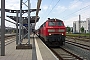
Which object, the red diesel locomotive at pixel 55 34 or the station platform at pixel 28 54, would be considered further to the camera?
the red diesel locomotive at pixel 55 34

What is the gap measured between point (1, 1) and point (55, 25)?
10537 millimetres

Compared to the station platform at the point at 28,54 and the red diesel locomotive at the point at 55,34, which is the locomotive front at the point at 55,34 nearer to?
the red diesel locomotive at the point at 55,34

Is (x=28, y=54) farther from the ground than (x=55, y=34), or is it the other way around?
(x=55, y=34)

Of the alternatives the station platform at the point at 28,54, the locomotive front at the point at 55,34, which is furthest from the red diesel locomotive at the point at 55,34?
the station platform at the point at 28,54

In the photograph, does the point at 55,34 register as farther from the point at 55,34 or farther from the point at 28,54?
the point at 28,54

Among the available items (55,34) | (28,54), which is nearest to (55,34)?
(55,34)

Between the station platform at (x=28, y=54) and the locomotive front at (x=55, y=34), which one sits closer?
the station platform at (x=28, y=54)

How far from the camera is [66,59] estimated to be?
11.6 meters

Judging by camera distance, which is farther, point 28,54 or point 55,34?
point 55,34

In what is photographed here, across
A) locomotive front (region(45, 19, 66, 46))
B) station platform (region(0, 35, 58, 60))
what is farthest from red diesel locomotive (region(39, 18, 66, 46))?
station platform (region(0, 35, 58, 60))

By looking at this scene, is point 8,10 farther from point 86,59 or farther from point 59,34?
point 86,59

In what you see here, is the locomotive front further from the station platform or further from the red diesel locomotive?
the station platform

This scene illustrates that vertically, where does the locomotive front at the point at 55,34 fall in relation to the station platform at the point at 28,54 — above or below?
above

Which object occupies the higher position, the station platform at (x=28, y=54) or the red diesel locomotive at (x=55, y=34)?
the red diesel locomotive at (x=55, y=34)
